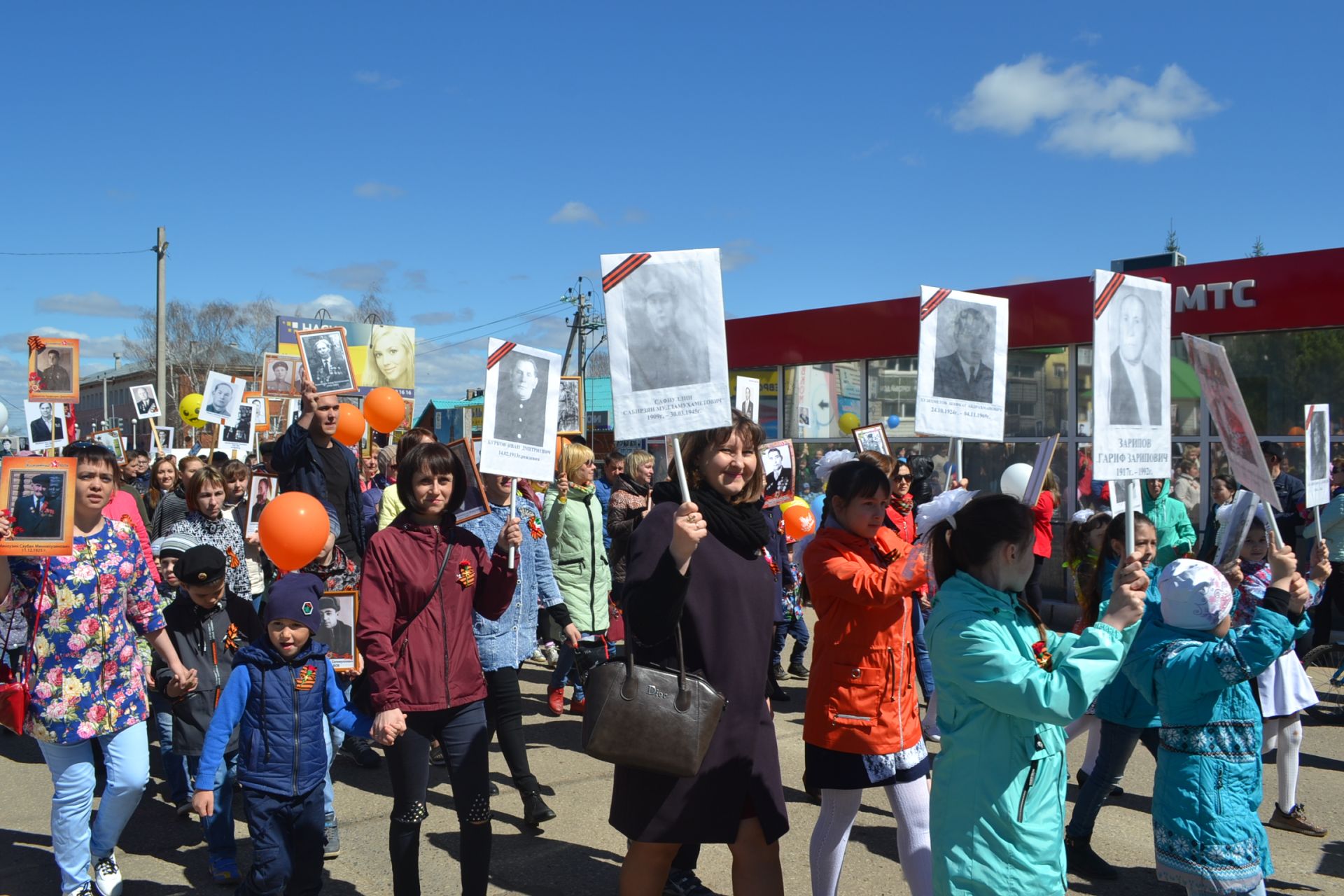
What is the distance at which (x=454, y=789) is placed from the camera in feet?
12.5

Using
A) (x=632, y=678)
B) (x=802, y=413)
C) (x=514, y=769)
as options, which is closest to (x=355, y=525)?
(x=514, y=769)

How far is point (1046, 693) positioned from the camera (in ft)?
8.88

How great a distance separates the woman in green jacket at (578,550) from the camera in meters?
7.46

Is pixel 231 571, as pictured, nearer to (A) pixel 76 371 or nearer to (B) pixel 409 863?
(A) pixel 76 371

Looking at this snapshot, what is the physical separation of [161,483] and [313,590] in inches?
216

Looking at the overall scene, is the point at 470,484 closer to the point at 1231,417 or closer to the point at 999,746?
the point at 999,746

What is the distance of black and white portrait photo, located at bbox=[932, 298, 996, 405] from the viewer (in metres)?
5.09

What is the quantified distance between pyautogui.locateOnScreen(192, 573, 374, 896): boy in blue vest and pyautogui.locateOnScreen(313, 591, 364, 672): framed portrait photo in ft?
2.75

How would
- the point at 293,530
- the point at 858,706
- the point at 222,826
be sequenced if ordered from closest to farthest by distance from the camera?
the point at 858,706 < the point at 222,826 < the point at 293,530

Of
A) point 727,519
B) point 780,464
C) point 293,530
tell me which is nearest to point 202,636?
point 293,530

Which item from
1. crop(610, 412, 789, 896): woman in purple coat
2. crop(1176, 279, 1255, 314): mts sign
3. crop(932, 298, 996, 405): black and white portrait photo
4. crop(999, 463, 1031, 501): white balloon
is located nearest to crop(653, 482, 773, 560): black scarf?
crop(610, 412, 789, 896): woman in purple coat

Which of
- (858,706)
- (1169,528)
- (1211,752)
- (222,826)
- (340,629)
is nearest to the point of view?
(1211,752)

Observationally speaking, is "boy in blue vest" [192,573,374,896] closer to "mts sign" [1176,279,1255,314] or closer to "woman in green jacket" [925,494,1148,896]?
"woman in green jacket" [925,494,1148,896]

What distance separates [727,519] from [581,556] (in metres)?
4.25
